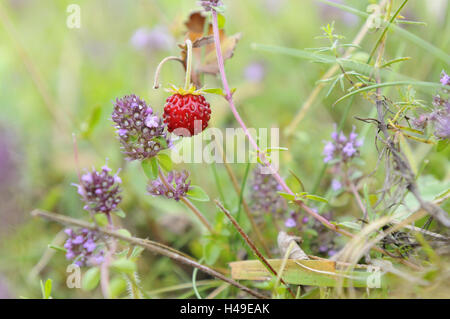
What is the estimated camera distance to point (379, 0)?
4.74 ft

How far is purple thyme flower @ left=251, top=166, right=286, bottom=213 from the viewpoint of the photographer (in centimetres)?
125

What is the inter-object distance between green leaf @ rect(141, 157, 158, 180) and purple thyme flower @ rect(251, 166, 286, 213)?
375 millimetres

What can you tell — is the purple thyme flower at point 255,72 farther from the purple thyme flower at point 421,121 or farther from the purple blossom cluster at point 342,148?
the purple thyme flower at point 421,121

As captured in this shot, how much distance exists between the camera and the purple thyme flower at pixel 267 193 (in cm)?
125

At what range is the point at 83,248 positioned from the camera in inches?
38.6

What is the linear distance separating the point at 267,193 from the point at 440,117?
521 mm

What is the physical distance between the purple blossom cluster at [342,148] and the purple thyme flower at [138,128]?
48 cm

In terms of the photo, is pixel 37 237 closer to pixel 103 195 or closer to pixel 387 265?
pixel 103 195

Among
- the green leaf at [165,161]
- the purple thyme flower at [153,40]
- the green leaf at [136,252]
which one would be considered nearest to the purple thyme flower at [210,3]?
the green leaf at [165,161]
